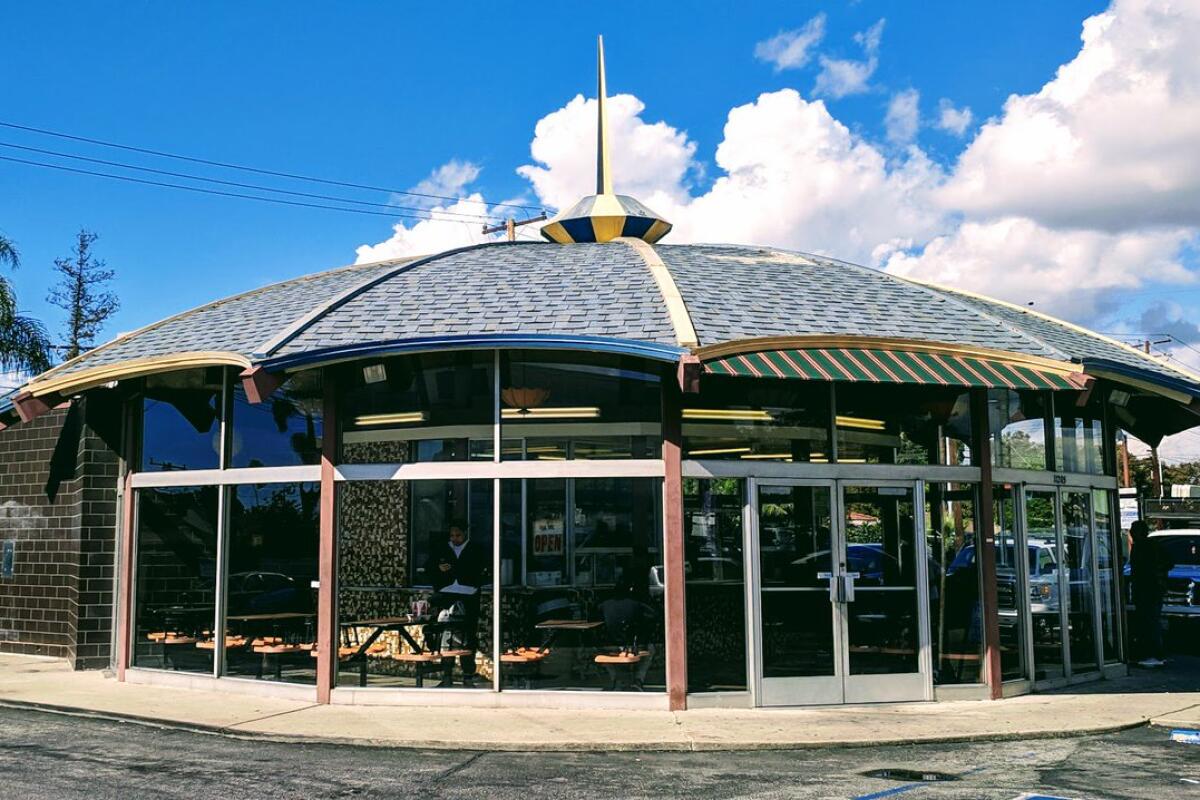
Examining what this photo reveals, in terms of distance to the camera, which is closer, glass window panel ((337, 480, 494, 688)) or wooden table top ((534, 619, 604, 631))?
wooden table top ((534, 619, 604, 631))

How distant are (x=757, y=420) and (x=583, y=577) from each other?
2394mm

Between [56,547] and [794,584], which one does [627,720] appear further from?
[56,547]

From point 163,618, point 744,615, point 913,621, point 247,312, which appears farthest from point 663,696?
point 247,312

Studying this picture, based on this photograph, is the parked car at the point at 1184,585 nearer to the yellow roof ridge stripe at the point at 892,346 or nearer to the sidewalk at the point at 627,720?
the sidewalk at the point at 627,720

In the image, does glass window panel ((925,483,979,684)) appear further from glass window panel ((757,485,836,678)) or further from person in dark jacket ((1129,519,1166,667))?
person in dark jacket ((1129,519,1166,667))

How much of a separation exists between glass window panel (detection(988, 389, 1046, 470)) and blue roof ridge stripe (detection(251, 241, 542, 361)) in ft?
21.7

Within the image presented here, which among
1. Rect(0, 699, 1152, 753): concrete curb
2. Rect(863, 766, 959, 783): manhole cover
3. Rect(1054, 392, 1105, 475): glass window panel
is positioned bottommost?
Rect(863, 766, 959, 783): manhole cover

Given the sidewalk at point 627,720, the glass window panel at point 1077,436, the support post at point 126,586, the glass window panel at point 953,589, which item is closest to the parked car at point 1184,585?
the glass window panel at point 1077,436

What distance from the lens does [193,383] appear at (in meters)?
Result: 13.1

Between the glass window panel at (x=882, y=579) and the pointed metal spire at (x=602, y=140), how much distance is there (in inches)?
298

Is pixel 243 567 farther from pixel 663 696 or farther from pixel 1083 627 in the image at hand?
pixel 1083 627

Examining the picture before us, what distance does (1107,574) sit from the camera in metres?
14.2

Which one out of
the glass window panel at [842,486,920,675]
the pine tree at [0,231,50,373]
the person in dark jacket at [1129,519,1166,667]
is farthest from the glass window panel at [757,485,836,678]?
the pine tree at [0,231,50,373]

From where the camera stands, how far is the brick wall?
14.4 meters
